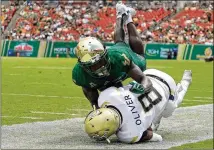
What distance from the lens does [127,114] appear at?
288 inches

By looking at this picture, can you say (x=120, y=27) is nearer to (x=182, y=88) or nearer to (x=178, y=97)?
(x=182, y=88)

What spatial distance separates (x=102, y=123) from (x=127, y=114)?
0.42 metres

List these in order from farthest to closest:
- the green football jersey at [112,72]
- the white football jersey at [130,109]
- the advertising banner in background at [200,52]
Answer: the advertising banner in background at [200,52] < the green football jersey at [112,72] < the white football jersey at [130,109]

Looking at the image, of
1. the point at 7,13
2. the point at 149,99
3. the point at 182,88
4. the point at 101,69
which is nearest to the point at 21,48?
the point at 7,13

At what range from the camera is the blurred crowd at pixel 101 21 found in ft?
135

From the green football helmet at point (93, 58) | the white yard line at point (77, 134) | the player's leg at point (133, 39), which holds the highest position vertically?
the green football helmet at point (93, 58)

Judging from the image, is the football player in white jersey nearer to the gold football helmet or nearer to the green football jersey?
the gold football helmet

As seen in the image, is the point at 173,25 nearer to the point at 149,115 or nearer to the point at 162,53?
the point at 162,53

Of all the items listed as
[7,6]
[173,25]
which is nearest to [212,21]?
[173,25]

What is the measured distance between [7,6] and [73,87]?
2265 cm

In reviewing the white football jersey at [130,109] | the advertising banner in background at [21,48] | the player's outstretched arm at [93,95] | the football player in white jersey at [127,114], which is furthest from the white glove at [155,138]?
the advertising banner in background at [21,48]

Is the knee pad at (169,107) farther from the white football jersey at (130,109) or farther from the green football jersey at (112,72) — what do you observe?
Answer: the green football jersey at (112,72)

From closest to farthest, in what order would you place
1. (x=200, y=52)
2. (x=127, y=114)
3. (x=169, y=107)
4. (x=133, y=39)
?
(x=127, y=114)
(x=169, y=107)
(x=133, y=39)
(x=200, y=52)

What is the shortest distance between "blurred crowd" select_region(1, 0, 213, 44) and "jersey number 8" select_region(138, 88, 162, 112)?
31.6 metres
